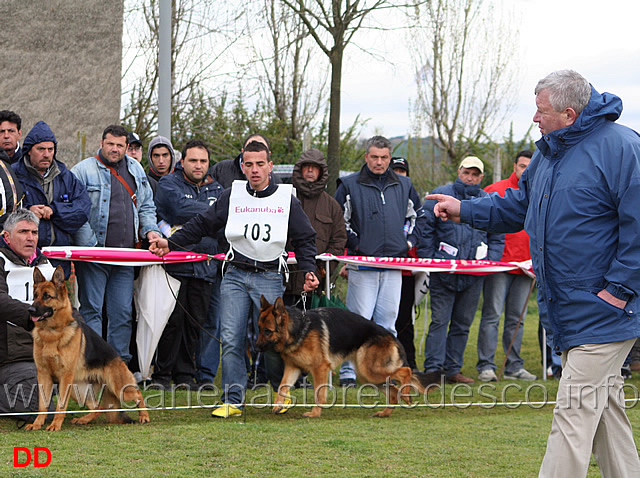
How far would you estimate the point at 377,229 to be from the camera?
8.10 m

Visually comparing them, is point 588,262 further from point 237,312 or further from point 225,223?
point 225,223

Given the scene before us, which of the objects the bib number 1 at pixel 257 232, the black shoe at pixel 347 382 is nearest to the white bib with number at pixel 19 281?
the bib number 1 at pixel 257 232

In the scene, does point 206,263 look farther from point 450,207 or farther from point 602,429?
point 602,429

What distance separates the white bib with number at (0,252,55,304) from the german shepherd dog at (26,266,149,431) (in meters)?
0.31

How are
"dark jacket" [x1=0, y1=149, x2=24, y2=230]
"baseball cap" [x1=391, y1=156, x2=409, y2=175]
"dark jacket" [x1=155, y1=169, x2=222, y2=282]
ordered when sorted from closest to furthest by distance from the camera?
1. "dark jacket" [x1=0, y1=149, x2=24, y2=230]
2. "dark jacket" [x1=155, y1=169, x2=222, y2=282]
3. "baseball cap" [x1=391, y1=156, x2=409, y2=175]

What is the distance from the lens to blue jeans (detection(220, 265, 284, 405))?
20.6 feet

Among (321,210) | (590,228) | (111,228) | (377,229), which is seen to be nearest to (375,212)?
(377,229)

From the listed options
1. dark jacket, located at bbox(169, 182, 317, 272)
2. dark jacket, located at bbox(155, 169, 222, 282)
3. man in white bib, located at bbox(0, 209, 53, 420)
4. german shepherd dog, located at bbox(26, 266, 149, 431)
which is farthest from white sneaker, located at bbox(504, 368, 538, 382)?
man in white bib, located at bbox(0, 209, 53, 420)

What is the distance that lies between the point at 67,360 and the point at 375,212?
3.61 metres

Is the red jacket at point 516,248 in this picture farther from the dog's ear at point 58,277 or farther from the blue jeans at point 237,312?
the dog's ear at point 58,277

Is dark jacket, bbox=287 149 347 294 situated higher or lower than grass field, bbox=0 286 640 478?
higher

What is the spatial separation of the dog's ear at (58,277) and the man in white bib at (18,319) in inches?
11.0

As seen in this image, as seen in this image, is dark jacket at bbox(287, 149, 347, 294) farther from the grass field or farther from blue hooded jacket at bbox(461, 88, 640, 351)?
blue hooded jacket at bbox(461, 88, 640, 351)

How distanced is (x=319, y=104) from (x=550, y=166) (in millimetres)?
16131
